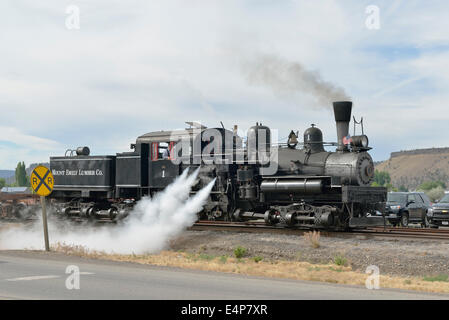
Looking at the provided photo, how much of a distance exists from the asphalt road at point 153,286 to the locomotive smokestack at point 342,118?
936 cm

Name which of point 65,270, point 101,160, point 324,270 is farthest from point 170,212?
point 65,270

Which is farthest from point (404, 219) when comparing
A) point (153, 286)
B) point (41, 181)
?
point (153, 286)

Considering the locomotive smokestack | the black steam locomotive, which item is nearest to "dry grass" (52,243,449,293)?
the black steam locomotive

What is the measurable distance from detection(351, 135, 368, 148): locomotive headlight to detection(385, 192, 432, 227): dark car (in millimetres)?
8113

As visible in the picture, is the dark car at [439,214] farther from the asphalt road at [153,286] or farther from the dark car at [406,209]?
the asphalt road at [153,286]

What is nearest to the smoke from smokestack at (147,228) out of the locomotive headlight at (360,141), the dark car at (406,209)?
the locomotive headlight at (360,141)

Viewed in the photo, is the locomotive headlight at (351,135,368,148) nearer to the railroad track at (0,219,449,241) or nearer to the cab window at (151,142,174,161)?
the railroad track at (0,219,449,241)

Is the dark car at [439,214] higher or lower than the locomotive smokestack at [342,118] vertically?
lower

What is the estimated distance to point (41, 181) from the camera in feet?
54.9

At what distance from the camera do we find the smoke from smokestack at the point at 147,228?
67.5 ft

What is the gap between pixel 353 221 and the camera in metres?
18.6

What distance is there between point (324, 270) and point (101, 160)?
12708 mm

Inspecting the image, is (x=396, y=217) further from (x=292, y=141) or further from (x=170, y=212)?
(x=170, y=212)

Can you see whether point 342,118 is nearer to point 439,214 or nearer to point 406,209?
point 439,214
